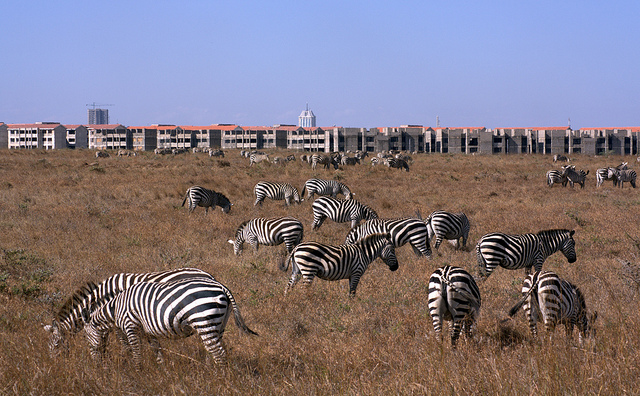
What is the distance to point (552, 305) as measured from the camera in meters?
6.76

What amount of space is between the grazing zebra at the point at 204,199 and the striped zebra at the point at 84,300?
12.8 m

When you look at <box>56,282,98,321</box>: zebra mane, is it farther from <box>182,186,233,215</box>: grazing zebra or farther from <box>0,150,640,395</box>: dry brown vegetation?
<box>182,186,233,215</box>: grazing zebra

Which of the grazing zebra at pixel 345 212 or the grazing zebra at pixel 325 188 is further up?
the grazing zebra at pixel 325 188

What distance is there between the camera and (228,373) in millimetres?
5426

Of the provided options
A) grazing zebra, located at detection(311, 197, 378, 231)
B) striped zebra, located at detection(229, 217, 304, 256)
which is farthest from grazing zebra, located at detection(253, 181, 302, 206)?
striped zebra, located at detection(229, 217, 304, 256)

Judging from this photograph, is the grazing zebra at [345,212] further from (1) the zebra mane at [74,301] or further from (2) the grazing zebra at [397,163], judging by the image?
(2) the grazing zebra at [397,163]

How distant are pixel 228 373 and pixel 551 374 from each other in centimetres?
274

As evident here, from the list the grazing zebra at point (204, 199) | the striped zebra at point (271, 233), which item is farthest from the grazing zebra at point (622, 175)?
the striped zebra at point (271, 233)

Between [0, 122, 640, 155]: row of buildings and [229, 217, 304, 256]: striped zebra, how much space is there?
101 m

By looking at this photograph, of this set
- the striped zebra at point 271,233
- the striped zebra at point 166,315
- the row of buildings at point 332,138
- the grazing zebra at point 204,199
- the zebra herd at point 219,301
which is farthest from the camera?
the row of buildings at point 332,138

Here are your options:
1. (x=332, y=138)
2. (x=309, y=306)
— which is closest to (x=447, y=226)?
(x=309, y=306)

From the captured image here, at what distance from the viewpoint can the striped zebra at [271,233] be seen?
1355cm

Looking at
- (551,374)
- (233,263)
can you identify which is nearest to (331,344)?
(551,374)

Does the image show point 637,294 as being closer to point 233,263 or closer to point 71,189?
point 233,263
